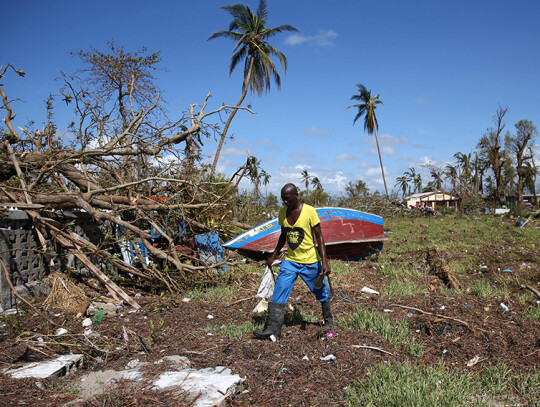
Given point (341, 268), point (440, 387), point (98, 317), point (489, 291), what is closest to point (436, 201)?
point (341, 268)

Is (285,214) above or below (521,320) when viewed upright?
above

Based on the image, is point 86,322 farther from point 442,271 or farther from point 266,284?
point 442,271

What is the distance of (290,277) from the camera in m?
4.23

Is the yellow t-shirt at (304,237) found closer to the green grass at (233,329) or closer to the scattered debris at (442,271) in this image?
the green grass at (233,329)

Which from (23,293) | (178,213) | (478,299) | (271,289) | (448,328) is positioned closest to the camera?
(448,328)

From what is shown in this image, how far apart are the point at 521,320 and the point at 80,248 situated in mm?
6145

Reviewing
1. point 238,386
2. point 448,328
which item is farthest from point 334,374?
point 448,328

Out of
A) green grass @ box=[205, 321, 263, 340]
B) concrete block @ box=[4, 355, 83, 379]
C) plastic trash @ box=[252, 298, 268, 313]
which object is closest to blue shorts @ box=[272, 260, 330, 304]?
green grass @ box=[205, 321, 263, 340]

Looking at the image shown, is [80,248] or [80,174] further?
[80,174]

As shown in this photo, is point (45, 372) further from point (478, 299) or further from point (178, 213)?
point (478, 299)

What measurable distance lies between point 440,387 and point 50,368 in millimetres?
3203

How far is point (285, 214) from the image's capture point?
440 centimetres

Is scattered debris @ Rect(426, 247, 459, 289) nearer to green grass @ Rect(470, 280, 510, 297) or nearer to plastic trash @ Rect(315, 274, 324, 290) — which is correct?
green grass @ Rect(470, 280, 510, 297)

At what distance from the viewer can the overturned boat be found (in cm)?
880
